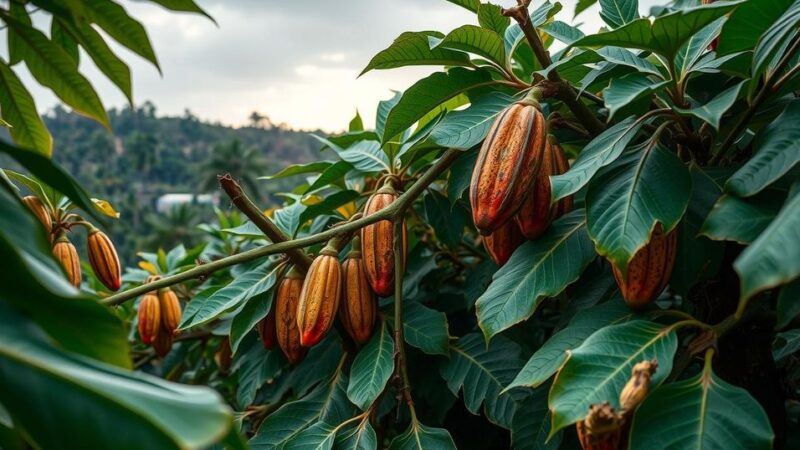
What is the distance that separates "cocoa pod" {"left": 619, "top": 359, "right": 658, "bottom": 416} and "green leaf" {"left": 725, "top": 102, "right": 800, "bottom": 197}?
0.60ft

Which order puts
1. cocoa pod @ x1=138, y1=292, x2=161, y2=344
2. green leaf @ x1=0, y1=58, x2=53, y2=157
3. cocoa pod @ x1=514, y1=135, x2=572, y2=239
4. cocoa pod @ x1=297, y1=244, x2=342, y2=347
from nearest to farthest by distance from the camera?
1. green leaf @ x1=0, y1=58, x2=53, y2=157
2. cocoa pod @ x1=514, y1=135, x2=572, y2=239
3. cocoa pod @ x1=297, y1=244, x2=342, y2=347
4. cocoa pod @ x1=138, y1=292, x2=161, y2=344

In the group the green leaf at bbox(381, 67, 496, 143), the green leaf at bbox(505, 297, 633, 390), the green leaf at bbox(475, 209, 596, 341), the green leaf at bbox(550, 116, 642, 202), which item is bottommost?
the green leaf at bbox(505, 297, 633, 390)

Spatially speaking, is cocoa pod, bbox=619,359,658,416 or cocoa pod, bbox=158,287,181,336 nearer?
cocoa pod, bbox=619,359,658,416

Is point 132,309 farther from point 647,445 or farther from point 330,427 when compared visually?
point 647,445

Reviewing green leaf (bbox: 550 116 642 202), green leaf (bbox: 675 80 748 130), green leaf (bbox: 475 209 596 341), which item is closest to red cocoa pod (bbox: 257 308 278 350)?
green leaf (bbox: 475 209 596 341)

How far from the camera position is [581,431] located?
60cm

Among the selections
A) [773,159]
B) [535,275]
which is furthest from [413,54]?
[773,159]

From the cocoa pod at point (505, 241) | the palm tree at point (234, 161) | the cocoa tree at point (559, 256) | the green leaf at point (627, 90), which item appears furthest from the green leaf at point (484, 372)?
the palm tree at point (234, 161)

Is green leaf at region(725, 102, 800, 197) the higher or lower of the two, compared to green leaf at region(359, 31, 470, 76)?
lower

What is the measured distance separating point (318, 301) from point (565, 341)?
32 centimetres

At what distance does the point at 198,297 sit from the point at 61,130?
45.4 m

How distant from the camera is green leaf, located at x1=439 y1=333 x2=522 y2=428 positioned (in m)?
0.89

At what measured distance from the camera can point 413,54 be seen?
2.79ft

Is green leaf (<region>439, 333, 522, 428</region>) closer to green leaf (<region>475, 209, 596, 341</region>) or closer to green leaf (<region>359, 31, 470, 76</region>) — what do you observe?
green leaf (<region>475, 209, 596, 341</region>)
